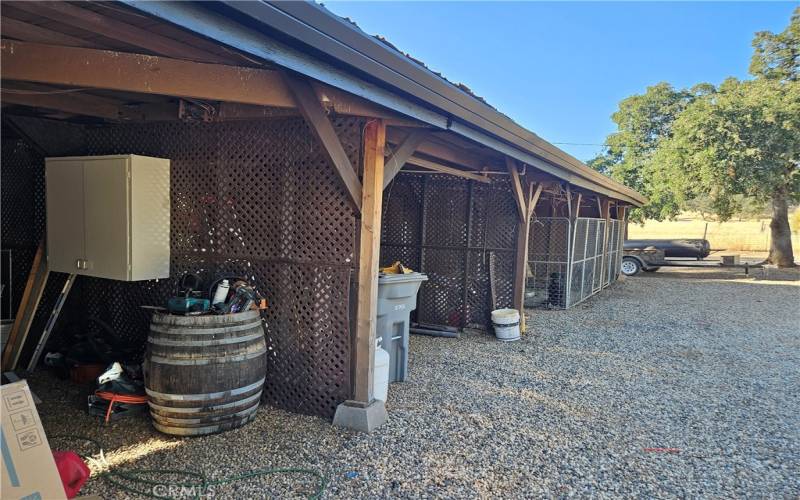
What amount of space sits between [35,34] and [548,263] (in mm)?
8765

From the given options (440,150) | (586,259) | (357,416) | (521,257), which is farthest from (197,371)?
(586,259)

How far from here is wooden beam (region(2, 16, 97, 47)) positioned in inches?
92.1

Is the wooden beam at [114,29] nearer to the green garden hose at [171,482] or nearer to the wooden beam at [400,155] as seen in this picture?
the wooden beam at [400,155]

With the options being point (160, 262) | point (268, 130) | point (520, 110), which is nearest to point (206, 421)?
point (160, 262)

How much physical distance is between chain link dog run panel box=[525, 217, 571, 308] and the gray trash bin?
5.46 meters

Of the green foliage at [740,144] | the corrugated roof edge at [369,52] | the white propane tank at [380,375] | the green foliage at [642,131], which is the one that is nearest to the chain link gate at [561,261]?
the corrugated roof edge at [369,52]

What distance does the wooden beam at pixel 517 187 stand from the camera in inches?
249

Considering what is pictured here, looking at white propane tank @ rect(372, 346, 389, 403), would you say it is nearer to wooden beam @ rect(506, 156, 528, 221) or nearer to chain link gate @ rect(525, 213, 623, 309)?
wooden beam @ rect(506, 156, 528, 221)

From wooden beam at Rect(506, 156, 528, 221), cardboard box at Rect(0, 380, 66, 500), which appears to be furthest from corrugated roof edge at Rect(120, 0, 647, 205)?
wooden beam at Rect(506, 156, 528, 221)

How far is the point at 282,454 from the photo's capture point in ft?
10.5

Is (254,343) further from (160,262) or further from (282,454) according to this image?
(160,262)

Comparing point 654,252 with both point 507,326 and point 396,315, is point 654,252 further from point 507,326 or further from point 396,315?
point 396,315

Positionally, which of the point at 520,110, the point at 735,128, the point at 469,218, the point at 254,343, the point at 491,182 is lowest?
the point at 254,343

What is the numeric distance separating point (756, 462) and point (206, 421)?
3570 millimetres
